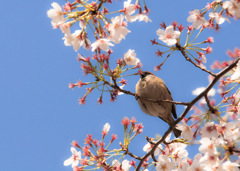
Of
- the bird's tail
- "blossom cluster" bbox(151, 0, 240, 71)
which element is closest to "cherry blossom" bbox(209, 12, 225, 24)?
"blossom cluster" bbox(151, 0, 240, 71)

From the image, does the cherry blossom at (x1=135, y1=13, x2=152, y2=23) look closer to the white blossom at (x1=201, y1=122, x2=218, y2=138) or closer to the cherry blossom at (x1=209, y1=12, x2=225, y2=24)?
the cherry blossom at (x1=209, y1=12, x2=225, y2=24)

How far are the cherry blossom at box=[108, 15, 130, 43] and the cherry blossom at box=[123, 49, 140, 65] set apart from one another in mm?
457

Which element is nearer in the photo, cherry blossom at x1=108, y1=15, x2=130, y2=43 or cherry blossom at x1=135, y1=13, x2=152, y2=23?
cherry blossom at x1=108, y1=15, x2=130, y2=43

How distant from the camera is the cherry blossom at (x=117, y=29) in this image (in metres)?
3.58

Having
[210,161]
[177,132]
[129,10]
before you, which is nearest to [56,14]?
[129,10]

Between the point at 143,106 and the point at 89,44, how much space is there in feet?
8.36

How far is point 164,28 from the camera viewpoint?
4.06m

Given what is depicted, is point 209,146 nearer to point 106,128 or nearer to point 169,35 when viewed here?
point 169,35

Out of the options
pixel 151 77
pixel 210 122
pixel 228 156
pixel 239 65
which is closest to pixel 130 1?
pixel 239 65

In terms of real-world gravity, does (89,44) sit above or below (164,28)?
below

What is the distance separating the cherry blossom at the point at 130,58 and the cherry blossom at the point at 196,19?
0.80 meters

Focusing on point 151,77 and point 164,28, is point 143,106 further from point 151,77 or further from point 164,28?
point 164,28

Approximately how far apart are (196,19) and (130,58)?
0.94m

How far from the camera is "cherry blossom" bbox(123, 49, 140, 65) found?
409 cm
